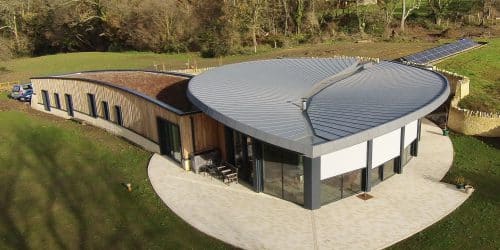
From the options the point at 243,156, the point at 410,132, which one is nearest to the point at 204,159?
the point at 243,156

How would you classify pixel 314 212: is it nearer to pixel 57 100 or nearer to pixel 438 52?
pixel 57 100

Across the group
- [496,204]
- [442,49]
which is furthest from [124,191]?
[442,49]

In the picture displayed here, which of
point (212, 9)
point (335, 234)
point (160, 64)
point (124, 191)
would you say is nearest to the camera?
point (335, 234)

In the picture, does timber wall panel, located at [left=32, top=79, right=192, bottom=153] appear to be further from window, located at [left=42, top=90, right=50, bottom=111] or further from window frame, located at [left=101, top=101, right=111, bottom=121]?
window, located at [left=42, top=90, right=50, bottom=111]

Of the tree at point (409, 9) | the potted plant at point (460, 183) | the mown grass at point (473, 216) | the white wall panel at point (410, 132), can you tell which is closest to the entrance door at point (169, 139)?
the white wall panel at point (410, 132)

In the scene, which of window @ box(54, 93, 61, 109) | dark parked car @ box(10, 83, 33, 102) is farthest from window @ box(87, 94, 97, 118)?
dark parked car @ box(10, 83, 33, 102)

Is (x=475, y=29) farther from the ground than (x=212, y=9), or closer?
closer

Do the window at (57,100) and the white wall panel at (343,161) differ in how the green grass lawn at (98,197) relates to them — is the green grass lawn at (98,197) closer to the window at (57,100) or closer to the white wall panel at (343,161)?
the window at (57,100)

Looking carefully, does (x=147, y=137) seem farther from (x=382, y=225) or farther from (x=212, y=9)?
(x=212, y=9)

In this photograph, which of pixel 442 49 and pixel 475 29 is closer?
pixel 442 49

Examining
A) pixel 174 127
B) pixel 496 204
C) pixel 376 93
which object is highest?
pixel 376 93
